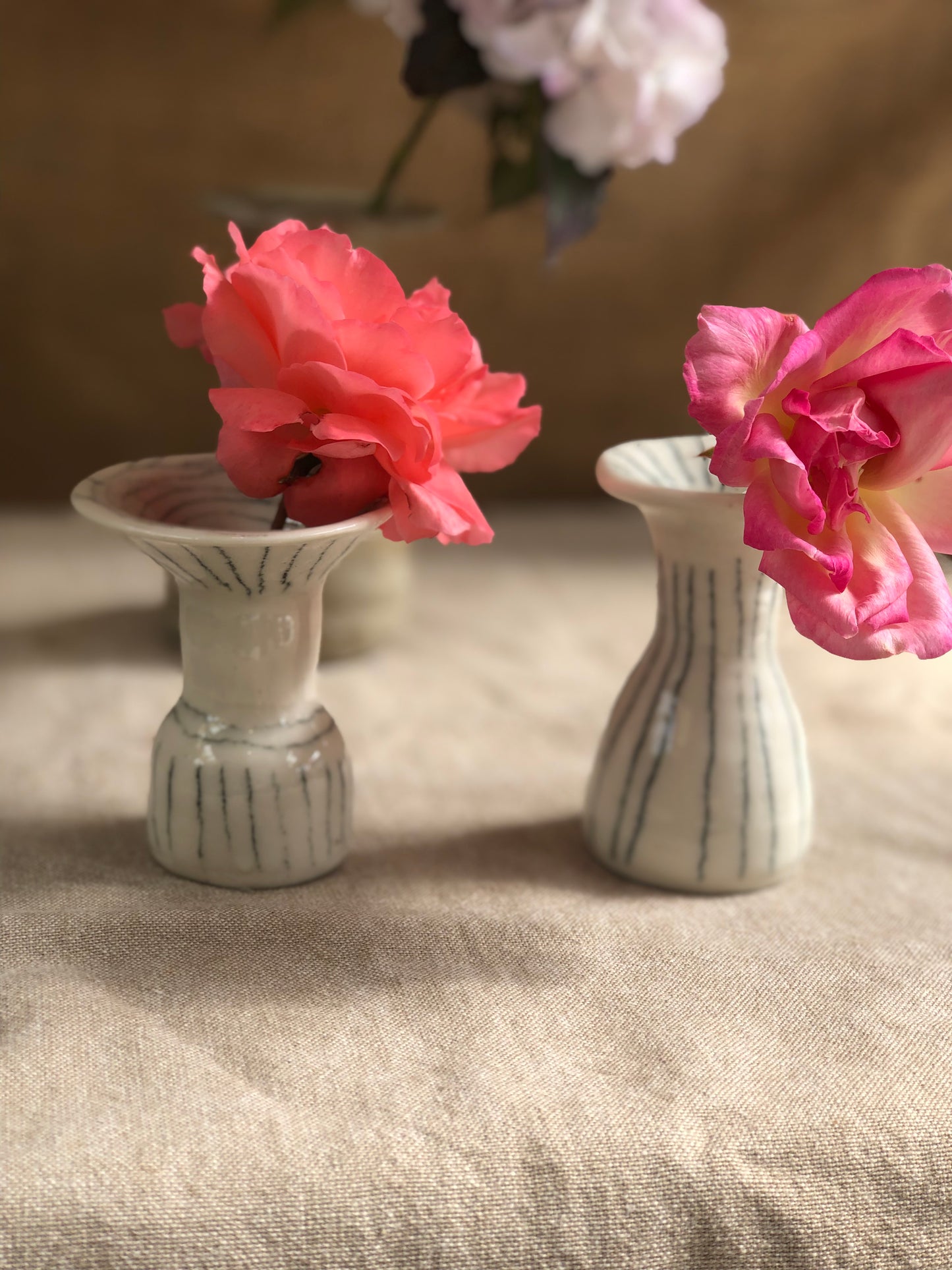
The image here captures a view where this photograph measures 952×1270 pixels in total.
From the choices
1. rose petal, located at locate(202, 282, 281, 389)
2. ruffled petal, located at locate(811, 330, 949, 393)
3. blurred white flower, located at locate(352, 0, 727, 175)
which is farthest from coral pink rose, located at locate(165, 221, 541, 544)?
blurred white flower, located at locate(352, 0, 727, 175)

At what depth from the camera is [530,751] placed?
0.55 m

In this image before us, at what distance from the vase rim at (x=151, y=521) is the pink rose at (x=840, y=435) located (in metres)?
0.10

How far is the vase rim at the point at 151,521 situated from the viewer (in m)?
0.36

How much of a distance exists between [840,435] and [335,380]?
13cm

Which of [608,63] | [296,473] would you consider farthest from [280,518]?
[608,63]

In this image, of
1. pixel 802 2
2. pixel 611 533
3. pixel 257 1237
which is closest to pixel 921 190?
pixel 802 2

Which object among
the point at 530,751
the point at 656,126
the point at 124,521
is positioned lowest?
the point at 530,751

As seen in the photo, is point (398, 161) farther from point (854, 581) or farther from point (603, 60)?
point (854, 581)

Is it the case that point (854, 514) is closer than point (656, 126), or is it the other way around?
point (854, 514)

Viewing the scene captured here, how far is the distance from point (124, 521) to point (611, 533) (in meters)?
0.51

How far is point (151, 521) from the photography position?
0.38 metres

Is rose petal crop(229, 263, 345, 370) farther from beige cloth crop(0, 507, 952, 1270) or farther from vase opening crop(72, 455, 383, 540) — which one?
beige cloth crop(0, 507, 952, 1270)

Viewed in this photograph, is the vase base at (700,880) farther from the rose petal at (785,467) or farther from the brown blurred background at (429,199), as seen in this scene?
the brown blurred background at (429,199)

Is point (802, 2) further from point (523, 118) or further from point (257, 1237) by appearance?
point (257, 1237)
